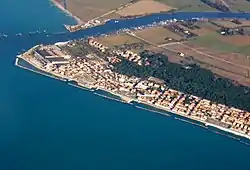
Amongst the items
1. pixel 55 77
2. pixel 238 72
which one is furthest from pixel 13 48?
pixel 238 72

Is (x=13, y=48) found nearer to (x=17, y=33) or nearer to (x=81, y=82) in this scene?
(x=17, y=33)

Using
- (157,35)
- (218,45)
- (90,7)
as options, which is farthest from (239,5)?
(90,7)

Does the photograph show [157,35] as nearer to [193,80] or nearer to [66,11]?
[193,80]

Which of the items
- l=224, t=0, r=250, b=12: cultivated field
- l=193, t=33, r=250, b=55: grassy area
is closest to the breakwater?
l=224, t=0, r=250, b=12: cultivated field

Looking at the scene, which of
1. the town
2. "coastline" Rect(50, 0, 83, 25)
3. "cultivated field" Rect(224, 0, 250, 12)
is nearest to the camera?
the town

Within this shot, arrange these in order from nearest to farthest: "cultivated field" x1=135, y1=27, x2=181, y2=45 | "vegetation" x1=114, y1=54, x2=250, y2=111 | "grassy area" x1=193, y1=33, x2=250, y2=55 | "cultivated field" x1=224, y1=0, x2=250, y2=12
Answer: "vegetation" x1=114, y1=54, x2=250, y2=111
"grassy area" x1=193, y1=33, x2=250, y2=55
"cultivated field" x1=135, y1=27, x2=181, y2=45
"cultivated field" x1=224, y1=0, x2=250, y2=12

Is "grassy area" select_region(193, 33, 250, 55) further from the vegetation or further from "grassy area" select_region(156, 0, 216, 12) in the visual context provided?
"grassy area" select_region(156, 0, 216, 12)

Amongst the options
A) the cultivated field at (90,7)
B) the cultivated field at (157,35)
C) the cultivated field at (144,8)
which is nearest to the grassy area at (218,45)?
the cultivated field at (157,35)

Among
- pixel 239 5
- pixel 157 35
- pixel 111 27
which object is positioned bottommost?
pixel 157 35
